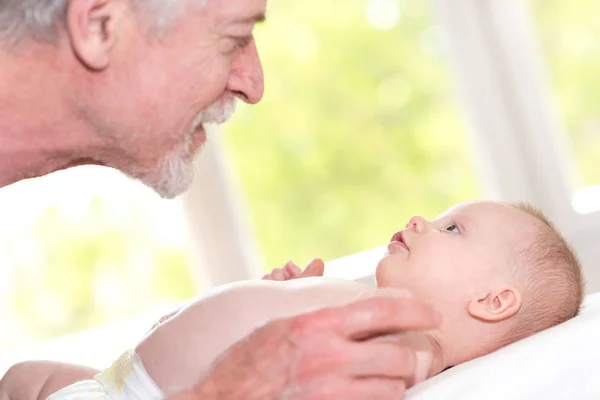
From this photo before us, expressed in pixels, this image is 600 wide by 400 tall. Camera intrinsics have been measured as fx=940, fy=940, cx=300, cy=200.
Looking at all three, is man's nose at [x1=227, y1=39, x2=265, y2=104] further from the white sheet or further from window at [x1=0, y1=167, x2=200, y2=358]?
window at [x1=0, y1=167, x2=200, y2=358]

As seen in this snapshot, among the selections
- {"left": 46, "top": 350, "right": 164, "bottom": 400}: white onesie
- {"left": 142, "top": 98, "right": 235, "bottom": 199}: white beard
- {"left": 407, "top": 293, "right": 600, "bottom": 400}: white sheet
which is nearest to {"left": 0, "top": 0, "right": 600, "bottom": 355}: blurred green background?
{"left": 142, "top": 98, "right": 235, "bottom": 199}: white beard

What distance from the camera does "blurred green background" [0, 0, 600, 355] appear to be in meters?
3.16

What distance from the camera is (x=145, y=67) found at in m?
1.60

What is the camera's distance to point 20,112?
1.57 metres

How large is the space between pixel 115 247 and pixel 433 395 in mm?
2426

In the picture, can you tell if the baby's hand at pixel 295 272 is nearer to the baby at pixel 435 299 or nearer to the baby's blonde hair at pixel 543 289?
the baby at pixel 435 299

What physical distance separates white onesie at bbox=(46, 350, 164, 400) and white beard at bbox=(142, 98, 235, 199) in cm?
32

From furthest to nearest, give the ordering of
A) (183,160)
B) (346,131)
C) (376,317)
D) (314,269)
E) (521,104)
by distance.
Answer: (346,131), (521,104), (314,269), (183,160), (376,317)

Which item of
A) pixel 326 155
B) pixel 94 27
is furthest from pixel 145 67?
pixel 326 155

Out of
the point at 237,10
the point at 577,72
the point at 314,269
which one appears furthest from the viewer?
the point at 577,72

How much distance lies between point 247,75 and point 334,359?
0.62 meters

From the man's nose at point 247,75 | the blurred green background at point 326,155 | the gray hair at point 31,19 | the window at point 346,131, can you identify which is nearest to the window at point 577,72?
the blurred green background at point 326,155

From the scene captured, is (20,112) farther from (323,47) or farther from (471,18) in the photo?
(323,47)

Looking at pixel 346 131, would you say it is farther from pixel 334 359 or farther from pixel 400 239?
pixel 334 359
